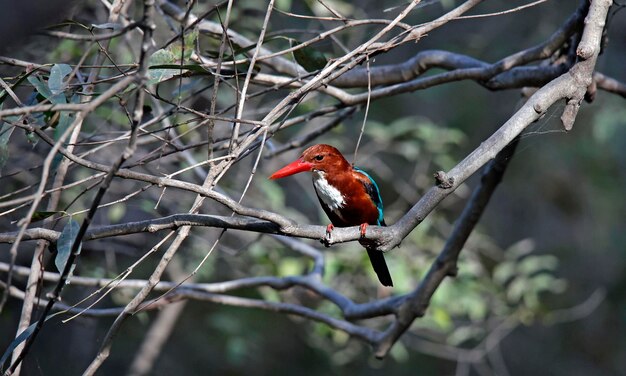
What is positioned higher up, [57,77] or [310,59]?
[310,59]

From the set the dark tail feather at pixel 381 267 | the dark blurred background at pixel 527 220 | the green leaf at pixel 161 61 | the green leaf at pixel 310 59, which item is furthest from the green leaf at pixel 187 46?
the dark blurred background at pixel 527 220

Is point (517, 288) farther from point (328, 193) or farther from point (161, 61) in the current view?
point (161, 61)

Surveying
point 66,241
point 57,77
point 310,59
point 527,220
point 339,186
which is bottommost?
point 66,241

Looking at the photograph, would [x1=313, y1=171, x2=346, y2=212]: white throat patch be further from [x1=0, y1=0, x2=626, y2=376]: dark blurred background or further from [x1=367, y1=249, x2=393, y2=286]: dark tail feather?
[x1=0, y1=0, x2=626, y2=376]: dark blurred background

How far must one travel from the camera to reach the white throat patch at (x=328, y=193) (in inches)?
115

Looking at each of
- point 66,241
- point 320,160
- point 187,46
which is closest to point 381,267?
point 320,160

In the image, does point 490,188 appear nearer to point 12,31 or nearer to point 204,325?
point 12,31

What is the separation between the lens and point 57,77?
1818 mm

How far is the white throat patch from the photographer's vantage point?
2.93 meters

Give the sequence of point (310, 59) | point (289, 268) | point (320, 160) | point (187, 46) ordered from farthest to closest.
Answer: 1. point (289, 268)
2. point (320, 160)
3. point (310, 59)
4. point (187, 46)

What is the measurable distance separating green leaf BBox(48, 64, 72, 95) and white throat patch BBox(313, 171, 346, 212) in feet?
4.15

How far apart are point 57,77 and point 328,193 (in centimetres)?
133

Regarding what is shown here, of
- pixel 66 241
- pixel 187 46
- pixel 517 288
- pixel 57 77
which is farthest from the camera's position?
pixel 517 288

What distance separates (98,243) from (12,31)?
137 inches
